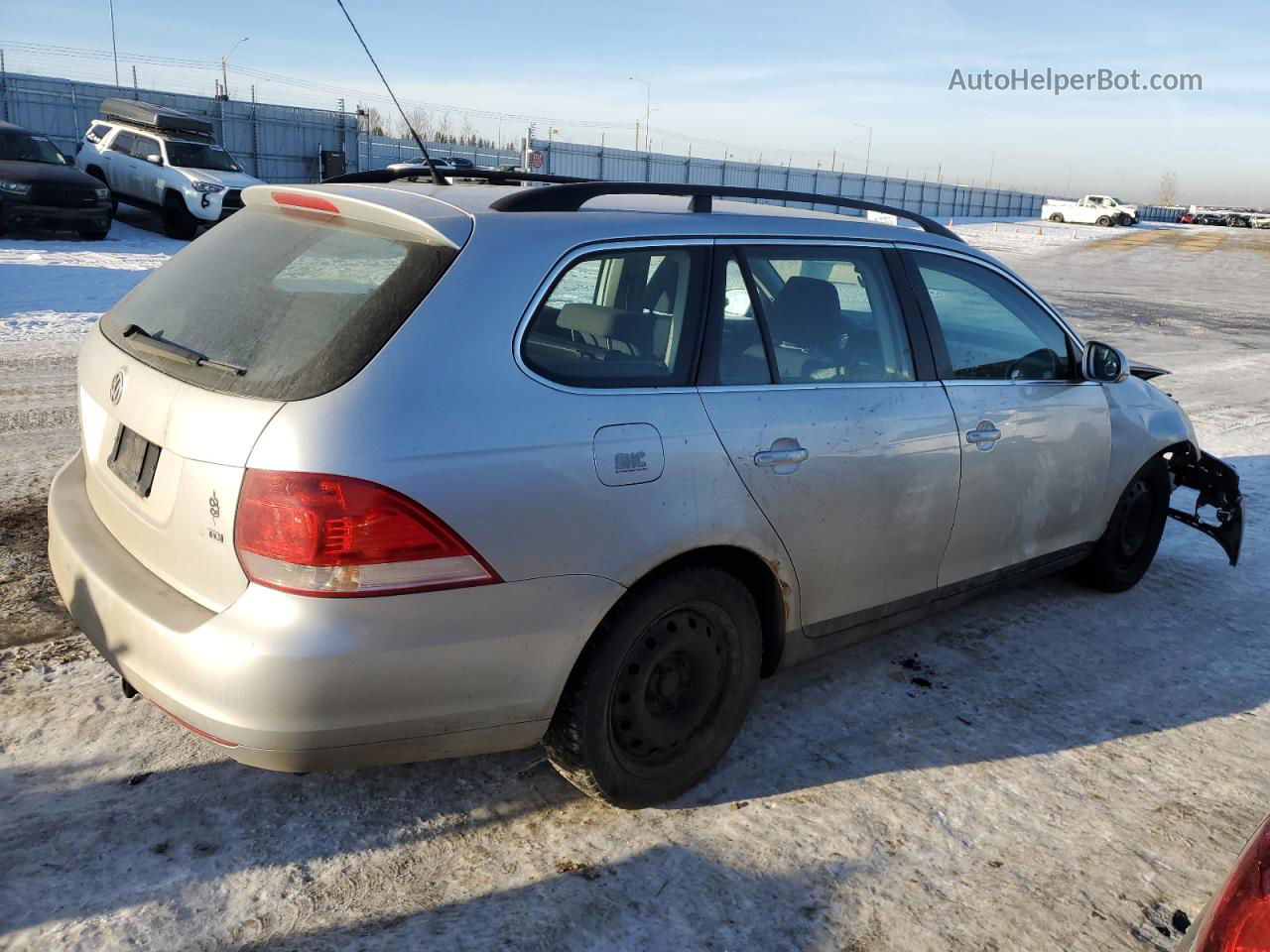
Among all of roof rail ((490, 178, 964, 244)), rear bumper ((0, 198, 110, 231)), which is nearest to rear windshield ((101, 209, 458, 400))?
roof rail ((490, 178, 964, 244))

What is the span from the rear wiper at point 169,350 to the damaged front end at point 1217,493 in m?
4.58

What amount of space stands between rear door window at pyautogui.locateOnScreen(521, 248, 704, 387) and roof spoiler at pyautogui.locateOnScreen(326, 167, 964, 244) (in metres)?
0.23

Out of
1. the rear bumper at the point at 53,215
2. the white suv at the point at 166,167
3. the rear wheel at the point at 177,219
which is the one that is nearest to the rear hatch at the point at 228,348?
the rear bumper at the point at 53,215

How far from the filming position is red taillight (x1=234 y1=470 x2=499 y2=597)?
7.63 feet

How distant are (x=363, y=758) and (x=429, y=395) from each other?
2.99 feet

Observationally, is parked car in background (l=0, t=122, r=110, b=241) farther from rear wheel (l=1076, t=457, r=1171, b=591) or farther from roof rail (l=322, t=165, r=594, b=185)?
rear wheel (l=1076, t=457, r=1171, b=591)

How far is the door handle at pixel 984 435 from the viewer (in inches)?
148

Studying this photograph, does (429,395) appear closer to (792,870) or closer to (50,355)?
(792,870)

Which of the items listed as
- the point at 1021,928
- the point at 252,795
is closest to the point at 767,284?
the point at 1021,928

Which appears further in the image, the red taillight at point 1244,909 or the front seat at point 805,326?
the front seat at point 805,326

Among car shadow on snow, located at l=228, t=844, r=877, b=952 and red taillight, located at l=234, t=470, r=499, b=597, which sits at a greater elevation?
red taillight, located at l=234, t=470, r=499, b=597

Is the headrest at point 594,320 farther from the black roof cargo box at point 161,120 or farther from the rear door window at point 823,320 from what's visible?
the black roof cargo box at point 161,120

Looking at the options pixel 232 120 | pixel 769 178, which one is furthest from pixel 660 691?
pixel 769 178

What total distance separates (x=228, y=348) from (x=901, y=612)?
2.45 metres
